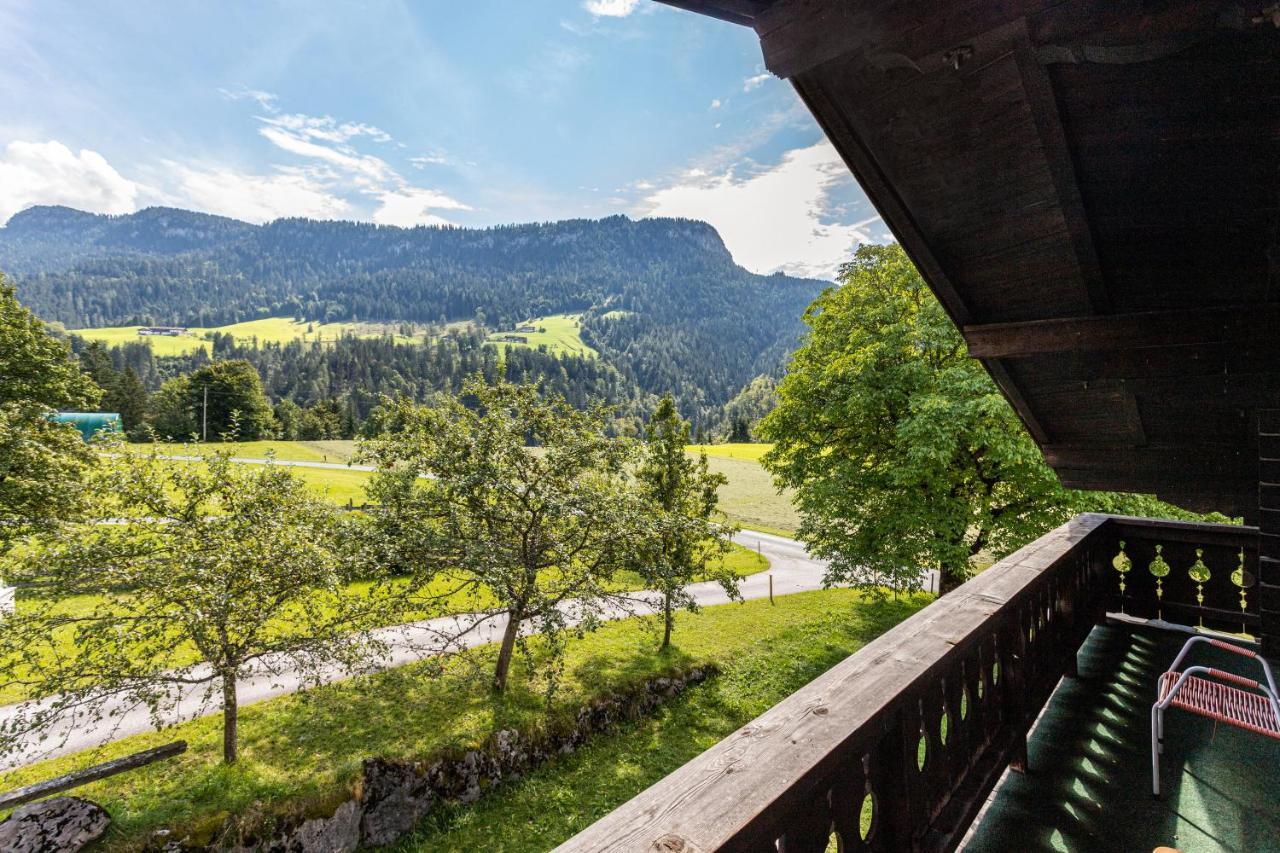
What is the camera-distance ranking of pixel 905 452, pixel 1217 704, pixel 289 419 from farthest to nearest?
pixel 289 419
pixel 905 452
pixel 1217 704

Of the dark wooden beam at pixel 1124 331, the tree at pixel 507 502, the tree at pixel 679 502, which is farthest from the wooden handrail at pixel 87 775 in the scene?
the dark wooden beam at pixel 1124 331

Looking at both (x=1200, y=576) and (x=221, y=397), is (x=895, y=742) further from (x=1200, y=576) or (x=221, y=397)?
(x=221, y=397)

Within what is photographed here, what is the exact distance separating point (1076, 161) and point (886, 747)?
7.86 feet

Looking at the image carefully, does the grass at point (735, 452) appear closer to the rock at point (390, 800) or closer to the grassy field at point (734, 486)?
the grassy field at point (734, 486)

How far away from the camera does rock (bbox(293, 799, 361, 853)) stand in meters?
7.91

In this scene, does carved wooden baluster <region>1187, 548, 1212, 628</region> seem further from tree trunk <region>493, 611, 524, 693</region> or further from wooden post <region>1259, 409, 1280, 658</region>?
tree trunk <region>493, 611, 524, 693</region>

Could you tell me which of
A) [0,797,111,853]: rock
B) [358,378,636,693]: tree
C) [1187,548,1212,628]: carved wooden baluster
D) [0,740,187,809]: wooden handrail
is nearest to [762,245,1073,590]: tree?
[1187,548,1212,628]: carved wooden baluster

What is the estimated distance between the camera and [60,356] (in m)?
17.6

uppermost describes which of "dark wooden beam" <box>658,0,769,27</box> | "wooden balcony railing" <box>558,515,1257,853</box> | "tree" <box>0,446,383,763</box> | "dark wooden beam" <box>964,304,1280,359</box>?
"dark wooden beam" <box>658,0,769,27</box>

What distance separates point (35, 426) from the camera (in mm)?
14734

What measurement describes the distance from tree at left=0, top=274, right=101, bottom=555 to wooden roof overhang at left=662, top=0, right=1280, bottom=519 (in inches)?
523

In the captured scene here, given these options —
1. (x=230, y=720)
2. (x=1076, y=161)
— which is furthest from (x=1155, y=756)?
(x=230, y=720)

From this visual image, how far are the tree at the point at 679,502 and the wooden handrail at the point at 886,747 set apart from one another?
9023mm

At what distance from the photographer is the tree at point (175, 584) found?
7301 millimetres
